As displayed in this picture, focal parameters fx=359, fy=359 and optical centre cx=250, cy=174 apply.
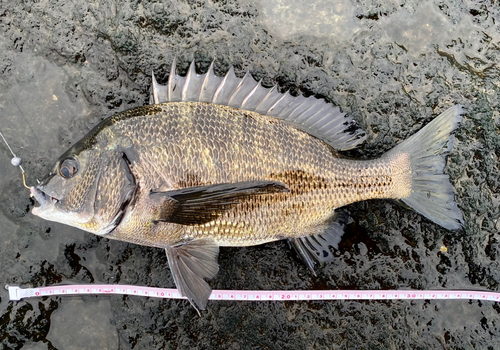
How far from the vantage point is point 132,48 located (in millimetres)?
2604

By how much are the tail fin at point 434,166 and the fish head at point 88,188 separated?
175 cm

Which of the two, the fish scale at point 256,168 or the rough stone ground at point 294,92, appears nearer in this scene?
the fish scale at point 256,168

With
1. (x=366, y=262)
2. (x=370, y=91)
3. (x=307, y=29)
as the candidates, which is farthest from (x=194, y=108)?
(x=366, y=262)

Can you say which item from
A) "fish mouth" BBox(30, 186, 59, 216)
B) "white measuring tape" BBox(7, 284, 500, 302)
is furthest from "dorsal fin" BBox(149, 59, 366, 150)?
"white measuring tape" BBox(7, 284, 500, 302)

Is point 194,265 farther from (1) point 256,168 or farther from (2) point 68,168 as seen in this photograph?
(2) point 68,168

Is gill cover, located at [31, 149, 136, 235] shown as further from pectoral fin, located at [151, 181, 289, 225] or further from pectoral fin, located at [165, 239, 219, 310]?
pectoral fin, located at [165, 239, 219, 310]

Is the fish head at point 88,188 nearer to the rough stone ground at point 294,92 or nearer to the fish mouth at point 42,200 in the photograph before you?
the fish mouth at point 42,200

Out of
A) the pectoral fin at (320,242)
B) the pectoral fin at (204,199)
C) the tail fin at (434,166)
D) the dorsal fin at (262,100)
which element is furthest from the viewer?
the pectoral fin at (320,242)

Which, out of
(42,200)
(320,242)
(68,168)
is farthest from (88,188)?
(320,242)

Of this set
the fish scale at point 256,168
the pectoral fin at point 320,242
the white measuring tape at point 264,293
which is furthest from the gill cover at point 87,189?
the pectoral fin at point 320,242

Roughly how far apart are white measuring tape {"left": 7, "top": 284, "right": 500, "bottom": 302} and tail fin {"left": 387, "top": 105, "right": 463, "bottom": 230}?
65cm

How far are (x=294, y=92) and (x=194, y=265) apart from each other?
143cm

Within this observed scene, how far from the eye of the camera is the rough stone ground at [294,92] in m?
2.61

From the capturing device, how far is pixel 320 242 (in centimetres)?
252
